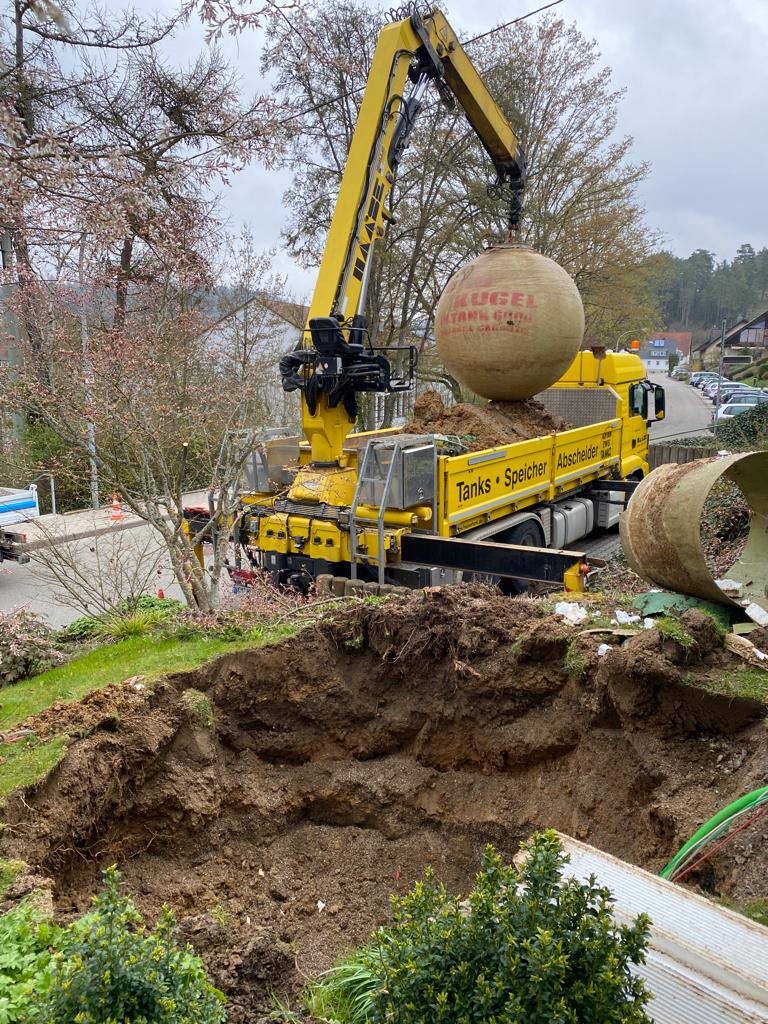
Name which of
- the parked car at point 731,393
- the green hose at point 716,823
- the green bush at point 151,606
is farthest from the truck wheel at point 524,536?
the parked car at point 731,393

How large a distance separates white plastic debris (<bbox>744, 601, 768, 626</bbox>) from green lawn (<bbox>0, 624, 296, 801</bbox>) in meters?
3.33

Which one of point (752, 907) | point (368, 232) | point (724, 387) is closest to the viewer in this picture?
point (752, 907)

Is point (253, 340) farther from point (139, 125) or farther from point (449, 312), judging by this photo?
point (139, 125)

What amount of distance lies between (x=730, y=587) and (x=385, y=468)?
3.71 m

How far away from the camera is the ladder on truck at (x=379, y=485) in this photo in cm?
767

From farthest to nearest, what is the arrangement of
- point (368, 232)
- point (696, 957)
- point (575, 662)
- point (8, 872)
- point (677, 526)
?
point (368, 232)
point (677, 526)
point (575, 662)
point (8, 872)
point (696, 957)

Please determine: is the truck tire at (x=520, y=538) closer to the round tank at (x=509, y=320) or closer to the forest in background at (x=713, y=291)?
the round tank at (x=509, y=320)

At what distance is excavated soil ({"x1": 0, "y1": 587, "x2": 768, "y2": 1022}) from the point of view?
3.97m

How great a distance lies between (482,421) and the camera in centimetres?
983

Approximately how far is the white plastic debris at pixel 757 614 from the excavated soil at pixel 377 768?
0.71m

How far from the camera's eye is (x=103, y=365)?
9180mm

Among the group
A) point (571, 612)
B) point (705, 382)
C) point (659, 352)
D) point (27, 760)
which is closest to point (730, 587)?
point (571, 612)

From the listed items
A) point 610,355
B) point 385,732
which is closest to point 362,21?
point 610,355

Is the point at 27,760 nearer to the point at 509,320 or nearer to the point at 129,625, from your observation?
the point at 129,625
